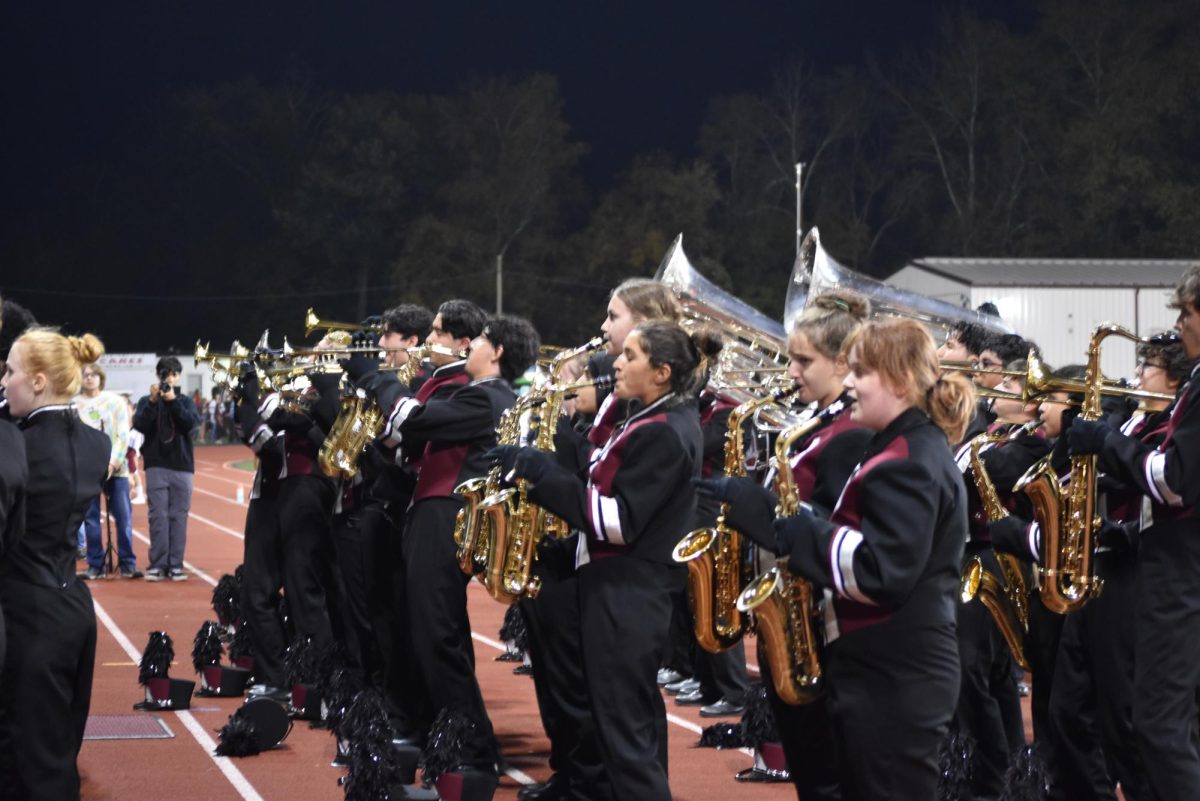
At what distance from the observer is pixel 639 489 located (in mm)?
5531

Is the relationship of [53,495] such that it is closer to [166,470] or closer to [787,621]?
[787,621]

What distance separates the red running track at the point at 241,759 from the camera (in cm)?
720

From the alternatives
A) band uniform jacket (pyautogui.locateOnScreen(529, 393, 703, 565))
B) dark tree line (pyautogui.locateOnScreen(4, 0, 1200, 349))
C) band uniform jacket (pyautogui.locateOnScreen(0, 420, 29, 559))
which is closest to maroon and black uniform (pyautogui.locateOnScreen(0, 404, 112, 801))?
band uniform jacket (pyautogui.locateOnScreen(0, 420, 29, 559))

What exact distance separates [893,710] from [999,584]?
258 centimetres

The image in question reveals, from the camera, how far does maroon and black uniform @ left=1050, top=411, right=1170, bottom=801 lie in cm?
585

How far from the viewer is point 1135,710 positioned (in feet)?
17.7

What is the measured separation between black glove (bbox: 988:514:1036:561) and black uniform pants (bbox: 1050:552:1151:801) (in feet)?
1.06

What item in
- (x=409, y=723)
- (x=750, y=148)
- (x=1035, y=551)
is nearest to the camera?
(x=1035, y=551)

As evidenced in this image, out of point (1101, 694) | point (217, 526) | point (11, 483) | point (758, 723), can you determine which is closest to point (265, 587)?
point (758, 723)

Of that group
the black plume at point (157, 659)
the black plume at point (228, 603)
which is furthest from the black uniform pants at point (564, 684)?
the black plume at point (228, 603)

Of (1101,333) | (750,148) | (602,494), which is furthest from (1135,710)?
(750,148)

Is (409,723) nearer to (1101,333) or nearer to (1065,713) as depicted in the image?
(1065,713)

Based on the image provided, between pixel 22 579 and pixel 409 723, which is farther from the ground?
pixel 22 579

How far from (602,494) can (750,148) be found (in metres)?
56.9
